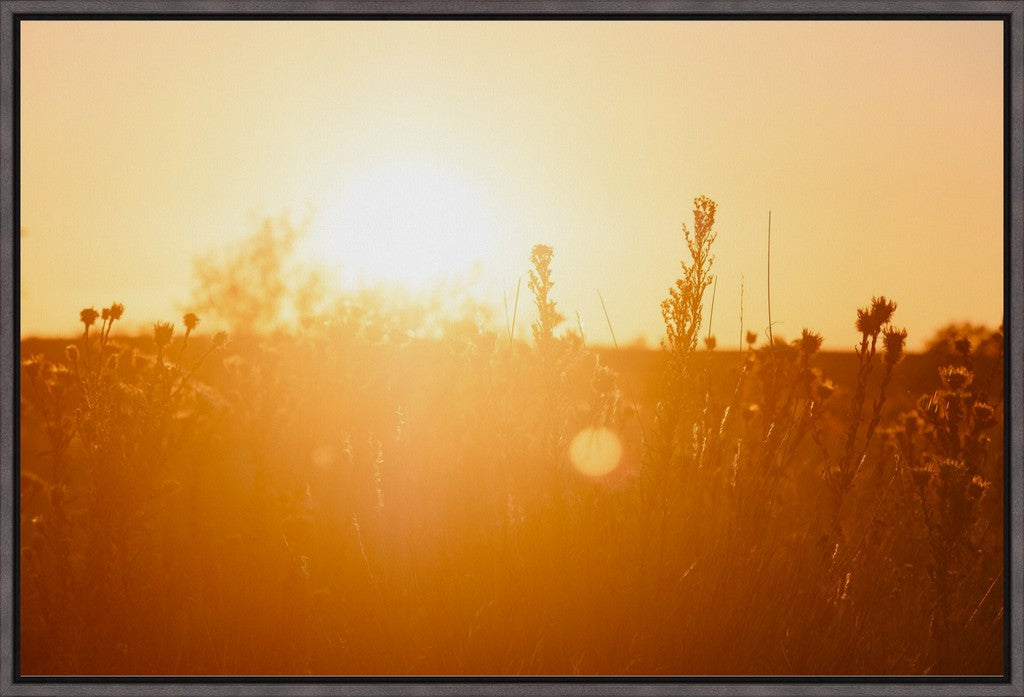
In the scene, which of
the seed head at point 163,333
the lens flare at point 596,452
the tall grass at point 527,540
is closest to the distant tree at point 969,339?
the tall grass at point 527,540

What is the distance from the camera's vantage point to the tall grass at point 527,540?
3.11 meters

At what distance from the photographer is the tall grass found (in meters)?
3.11

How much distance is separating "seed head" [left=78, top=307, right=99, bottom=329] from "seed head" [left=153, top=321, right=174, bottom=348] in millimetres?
253

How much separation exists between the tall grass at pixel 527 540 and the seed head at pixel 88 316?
39mm

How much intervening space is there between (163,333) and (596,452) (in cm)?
199

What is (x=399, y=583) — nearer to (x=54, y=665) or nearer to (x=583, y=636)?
(x=583, y=636)

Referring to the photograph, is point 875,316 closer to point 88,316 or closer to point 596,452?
point 596,452

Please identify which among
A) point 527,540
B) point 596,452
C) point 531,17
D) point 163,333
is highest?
point 531,17

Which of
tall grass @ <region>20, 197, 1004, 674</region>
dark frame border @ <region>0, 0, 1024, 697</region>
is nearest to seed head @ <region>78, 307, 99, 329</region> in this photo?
tall grass @ <region>20, 197, 1004, 674</region>

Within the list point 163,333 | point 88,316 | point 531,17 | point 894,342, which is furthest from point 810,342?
point 88,316

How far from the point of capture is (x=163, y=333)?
12.3ft

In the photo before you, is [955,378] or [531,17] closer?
[531,17]

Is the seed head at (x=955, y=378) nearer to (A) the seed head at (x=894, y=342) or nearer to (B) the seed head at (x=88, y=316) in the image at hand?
(A) the seed head at (x=894, y=342)
